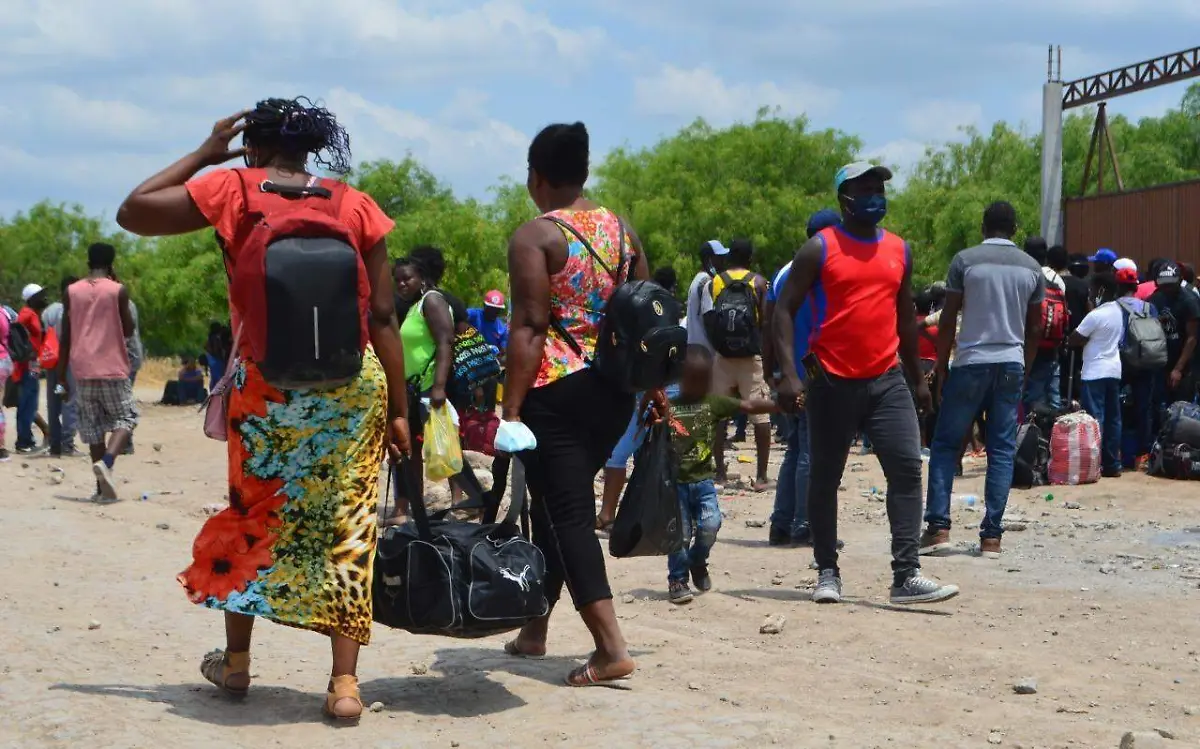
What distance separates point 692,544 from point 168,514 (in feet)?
16.8

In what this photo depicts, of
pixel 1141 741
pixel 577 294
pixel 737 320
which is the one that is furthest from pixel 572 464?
pixel 737 320

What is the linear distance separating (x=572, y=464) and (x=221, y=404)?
1.25 m

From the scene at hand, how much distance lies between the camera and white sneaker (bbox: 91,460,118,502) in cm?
1176

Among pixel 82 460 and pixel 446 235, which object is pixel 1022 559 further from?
pixel 446 235

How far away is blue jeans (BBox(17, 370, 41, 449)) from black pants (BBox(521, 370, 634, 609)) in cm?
1308

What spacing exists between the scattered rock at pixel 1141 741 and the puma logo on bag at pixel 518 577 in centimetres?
200

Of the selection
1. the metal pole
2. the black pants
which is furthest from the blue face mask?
the metal pole

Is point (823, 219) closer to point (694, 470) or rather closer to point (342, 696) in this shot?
point (694, 470)

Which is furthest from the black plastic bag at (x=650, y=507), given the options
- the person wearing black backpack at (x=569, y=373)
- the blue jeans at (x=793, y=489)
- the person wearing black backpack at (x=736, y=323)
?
the person wearing black backpack at (x=736, y=323)

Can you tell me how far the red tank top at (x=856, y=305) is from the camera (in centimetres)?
726

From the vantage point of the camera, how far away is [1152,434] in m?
13.8

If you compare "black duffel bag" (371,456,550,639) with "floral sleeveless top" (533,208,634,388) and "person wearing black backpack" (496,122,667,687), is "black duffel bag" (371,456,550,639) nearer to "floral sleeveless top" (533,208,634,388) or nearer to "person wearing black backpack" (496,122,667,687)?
"person wearing black backpack" (496,122,667,687)

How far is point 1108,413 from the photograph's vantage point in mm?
12891

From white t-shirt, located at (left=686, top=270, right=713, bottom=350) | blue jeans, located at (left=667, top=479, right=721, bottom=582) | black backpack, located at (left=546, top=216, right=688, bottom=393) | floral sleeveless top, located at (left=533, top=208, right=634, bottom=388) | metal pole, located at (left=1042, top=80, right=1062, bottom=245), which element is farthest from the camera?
metal pole, located at (left=1042, top=80, right=1062, bottom=245)
